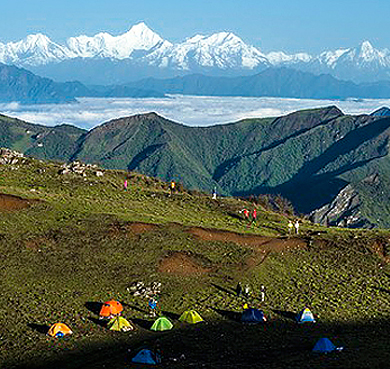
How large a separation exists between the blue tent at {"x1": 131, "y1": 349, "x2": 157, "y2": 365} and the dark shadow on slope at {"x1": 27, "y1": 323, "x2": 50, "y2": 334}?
10061mm

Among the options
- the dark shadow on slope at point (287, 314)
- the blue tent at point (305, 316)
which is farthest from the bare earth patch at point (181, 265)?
the blue tent at point (305, 316)

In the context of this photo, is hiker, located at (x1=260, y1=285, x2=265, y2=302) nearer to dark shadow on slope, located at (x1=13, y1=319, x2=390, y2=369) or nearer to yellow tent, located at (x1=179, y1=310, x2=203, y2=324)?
dark shadow on slope, located at (x1=13, y1=319, x2=390, y2=369)

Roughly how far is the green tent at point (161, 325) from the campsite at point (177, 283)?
0.36 feet

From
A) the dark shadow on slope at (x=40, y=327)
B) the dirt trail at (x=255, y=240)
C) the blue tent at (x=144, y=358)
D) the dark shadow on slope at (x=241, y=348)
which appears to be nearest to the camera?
the dark shadow on slope at (x=241, y=348)

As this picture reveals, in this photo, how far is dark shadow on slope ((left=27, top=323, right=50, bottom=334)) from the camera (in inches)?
1738

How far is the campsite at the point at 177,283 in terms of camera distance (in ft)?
131

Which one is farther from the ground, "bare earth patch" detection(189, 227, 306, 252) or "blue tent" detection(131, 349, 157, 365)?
"bare earth patch" detection(189, 227, 306, 252)

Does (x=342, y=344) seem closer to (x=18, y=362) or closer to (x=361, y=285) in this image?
(x=361, y=285)

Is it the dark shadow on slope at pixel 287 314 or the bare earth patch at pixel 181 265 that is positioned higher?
the bare earth patch at pixel 181 265

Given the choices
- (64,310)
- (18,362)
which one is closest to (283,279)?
(64,310)

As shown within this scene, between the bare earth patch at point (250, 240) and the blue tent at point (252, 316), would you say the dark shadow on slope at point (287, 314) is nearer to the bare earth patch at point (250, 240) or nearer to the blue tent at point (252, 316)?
the blue tent at point (252, 316)

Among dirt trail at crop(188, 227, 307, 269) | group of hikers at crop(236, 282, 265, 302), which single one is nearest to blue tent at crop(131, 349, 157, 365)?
group of hikers at crop(236, 282, 265, 302)

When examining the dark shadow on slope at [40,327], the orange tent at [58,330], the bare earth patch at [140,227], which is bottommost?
the dark shadow on slope at [40,327]

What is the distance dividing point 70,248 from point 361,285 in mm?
28964
